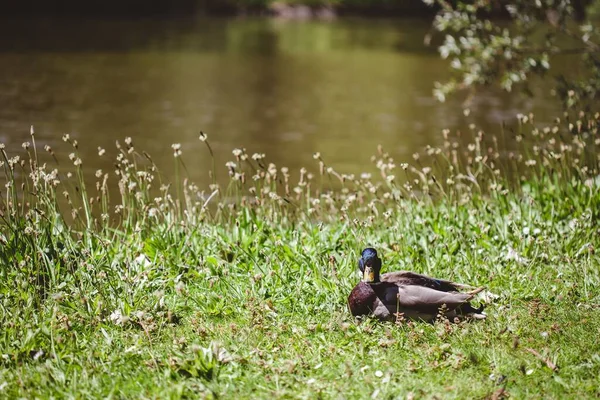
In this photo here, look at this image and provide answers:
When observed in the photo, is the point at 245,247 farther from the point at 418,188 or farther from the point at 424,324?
the point at 418,188

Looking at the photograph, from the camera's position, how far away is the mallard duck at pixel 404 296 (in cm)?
460

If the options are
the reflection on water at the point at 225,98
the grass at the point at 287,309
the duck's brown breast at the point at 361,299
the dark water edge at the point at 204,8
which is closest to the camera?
the grass at the point at 287,309

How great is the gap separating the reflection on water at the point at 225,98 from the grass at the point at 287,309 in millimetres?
4458

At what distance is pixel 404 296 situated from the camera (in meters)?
4.62

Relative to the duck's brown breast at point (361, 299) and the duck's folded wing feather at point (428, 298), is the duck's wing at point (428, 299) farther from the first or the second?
the duck's brown breast at point (361, 299)

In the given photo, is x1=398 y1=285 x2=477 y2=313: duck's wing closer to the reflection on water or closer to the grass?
the grass

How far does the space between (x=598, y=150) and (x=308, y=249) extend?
7774mm

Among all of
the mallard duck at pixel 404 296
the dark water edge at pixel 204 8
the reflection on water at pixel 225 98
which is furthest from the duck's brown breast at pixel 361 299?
the dark water edge at pixel 204 8

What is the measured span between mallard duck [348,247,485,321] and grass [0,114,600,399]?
0.09 meters

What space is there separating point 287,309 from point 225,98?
12.2 metres

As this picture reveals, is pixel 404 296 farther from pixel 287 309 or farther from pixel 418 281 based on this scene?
pixel 287 309

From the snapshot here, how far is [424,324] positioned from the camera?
4.67m

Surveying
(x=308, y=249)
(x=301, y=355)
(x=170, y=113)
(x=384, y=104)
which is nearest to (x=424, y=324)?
(x=301, y=355)

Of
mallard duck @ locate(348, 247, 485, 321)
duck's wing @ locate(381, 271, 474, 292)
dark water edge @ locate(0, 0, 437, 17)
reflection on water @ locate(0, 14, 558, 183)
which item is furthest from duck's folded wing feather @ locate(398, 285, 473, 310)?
dark water edge @ locate(0, 0, 437, 17)
